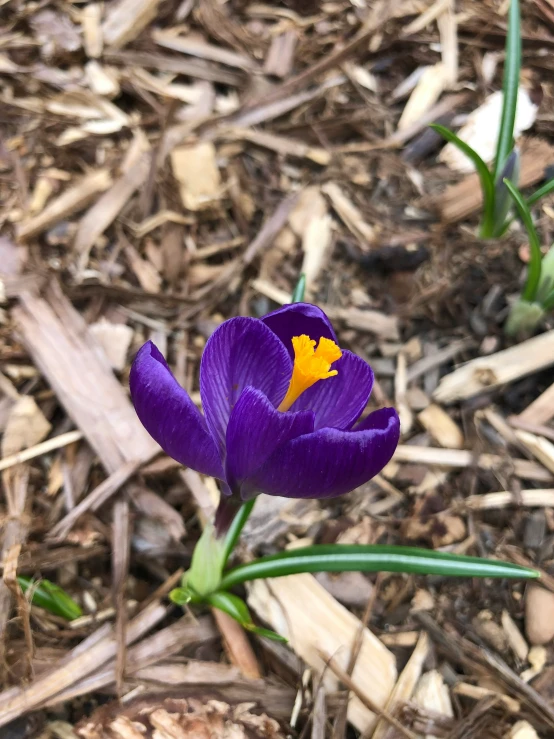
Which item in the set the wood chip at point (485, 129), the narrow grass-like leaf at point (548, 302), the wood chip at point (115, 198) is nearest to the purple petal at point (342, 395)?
the narrow grass-like leaf at point (548, 302)

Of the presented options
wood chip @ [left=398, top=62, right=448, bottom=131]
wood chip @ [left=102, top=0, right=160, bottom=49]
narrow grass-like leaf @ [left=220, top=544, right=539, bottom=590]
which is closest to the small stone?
narrow grass-like leaf @ [left=220, top=544, right=539, bottom=590]

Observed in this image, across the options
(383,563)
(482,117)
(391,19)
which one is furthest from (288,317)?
(391,19)

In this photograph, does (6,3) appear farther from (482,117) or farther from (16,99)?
(482,117)

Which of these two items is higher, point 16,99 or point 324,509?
point 16,99

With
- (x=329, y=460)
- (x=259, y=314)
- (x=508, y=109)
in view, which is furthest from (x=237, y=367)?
(x=508, y=109)

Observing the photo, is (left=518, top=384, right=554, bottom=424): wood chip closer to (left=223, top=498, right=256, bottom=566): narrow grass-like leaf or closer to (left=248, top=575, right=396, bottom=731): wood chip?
(left=248, top=575, right=396, bottom=731): wood chip

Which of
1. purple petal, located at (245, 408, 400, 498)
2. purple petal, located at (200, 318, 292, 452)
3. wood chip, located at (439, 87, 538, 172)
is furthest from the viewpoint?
wood chip, located at (439, 87, 538, 172)
